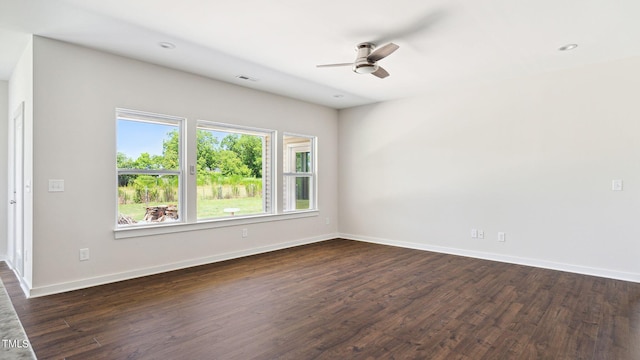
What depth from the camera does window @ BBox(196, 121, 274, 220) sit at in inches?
188

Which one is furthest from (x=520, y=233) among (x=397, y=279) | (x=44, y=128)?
(x=44, y=128)

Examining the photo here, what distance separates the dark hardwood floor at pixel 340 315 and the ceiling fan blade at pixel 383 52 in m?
2.45

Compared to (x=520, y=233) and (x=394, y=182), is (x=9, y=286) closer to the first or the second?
(x=394, y=182)

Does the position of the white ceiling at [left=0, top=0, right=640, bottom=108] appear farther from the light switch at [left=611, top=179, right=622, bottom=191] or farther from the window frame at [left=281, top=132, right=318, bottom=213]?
the window frame at [left=281, top=132, right=318, bottom=213]

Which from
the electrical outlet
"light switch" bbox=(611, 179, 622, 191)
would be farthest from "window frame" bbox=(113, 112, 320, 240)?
"light switch" bbox=(611, 179, 622, 191)

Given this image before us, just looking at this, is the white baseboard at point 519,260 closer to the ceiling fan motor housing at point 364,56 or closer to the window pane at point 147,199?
the ceiling fan motor housing at point 364,56

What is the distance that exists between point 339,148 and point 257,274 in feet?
11.4

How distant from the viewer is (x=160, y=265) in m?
4.17

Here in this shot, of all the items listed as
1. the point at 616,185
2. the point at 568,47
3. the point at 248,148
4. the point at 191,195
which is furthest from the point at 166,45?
the point at 616,185

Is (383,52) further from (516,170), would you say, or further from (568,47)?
(516,170)

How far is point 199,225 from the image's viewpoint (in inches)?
180

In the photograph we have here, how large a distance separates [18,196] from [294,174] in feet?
12.5

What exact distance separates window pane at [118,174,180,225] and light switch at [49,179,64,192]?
59 centimetres

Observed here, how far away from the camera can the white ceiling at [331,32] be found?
281 cm
